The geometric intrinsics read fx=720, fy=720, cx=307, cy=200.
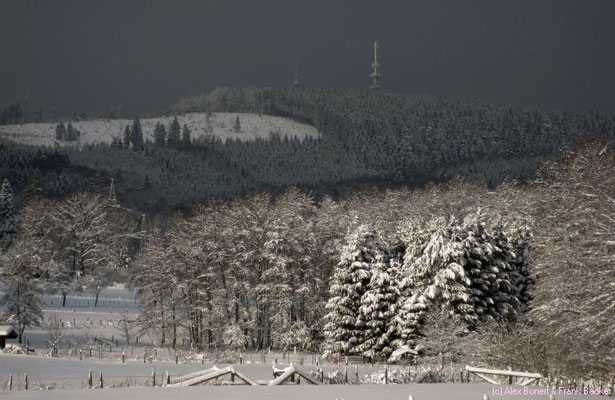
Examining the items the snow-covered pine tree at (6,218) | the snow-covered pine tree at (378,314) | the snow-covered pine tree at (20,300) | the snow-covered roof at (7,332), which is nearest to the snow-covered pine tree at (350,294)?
the snow-covered pine tree at (378,314)

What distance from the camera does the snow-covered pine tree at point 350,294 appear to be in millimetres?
51781

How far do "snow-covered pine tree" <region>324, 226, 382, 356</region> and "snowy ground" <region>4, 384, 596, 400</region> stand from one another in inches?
999

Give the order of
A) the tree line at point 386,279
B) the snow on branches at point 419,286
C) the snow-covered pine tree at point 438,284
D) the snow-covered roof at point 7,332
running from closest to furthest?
1. the tree line at point 386,279
2. the snow-covered roof at point 7,332
3. the snow-covered pine tree at point 438,284
4. the snow on branches at point 419,286

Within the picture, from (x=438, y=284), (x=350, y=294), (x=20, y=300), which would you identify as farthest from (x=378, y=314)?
(x=20, y=300)

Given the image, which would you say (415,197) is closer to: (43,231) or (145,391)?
(43,231)

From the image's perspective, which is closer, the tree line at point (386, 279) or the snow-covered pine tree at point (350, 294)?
the tree line at point (386, 279)

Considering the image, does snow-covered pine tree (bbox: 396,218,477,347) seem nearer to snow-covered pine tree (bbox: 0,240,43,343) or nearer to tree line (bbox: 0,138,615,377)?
tree line (bbox: 0,138,615,377)

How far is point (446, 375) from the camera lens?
3694 centimetres

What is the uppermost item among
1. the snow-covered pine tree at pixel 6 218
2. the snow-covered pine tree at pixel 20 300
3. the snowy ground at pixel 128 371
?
the snow-covered pine tree at pixel 6 218

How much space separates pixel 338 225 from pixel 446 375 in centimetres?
3347

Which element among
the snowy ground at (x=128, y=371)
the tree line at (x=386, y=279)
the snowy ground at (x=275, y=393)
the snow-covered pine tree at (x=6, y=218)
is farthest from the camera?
the snow-covered pine tree at (x=6, y=218)

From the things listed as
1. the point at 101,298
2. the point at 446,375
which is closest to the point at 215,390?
the point at 446,375

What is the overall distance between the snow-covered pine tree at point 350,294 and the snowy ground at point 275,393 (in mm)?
25377

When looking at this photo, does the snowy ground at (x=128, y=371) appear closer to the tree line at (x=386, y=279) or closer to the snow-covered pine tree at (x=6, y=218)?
the tree line at (x=386, y=279)
